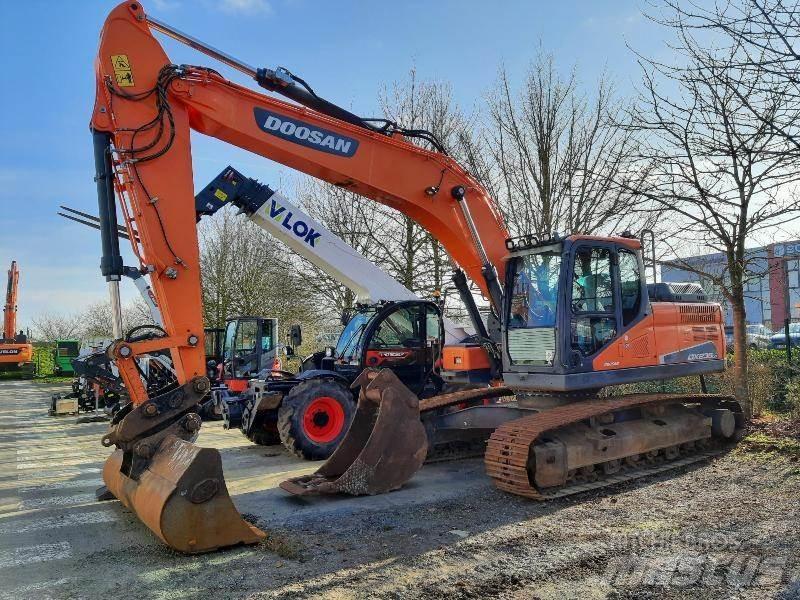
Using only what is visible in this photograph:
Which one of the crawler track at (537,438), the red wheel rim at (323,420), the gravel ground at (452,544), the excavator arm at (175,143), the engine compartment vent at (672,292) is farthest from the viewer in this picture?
the red wheel rim at (323,420)

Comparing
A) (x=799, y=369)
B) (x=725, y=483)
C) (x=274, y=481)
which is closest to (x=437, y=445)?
(x=274, y=481)

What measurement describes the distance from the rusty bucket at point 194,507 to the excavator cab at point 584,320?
11.5 feet

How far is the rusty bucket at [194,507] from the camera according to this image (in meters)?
4.91

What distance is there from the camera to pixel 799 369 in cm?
1098

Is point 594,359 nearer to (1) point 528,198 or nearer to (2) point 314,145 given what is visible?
(2) point 314,145

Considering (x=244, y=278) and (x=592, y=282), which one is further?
(x=244, y=278)

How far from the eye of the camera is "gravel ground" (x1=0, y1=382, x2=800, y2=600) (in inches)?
167

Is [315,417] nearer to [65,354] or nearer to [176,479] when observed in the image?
[176,479]

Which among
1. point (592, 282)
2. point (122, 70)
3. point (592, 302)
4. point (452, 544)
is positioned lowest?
point (452, 544)

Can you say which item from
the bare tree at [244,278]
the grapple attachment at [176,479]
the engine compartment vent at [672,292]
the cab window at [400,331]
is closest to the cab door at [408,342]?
the cab window at [400,331]

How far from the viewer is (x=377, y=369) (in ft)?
23.5

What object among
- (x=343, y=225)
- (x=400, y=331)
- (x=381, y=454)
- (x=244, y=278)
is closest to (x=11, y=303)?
(x=244, y=278)

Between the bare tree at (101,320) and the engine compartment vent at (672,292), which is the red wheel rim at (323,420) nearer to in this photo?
the engine compartment vent at (672,292)

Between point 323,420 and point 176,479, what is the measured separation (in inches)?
147
